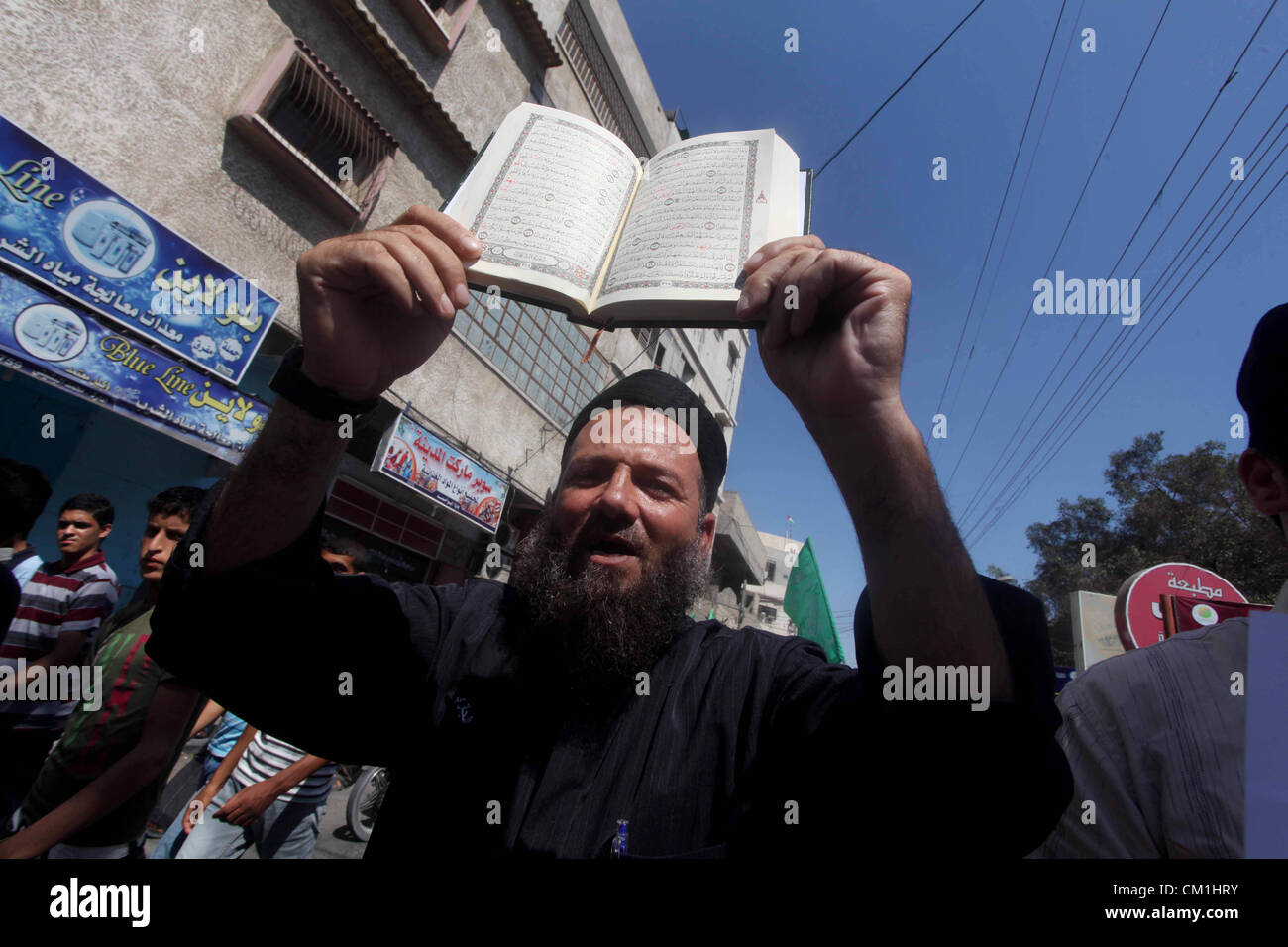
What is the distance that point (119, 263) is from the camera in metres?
4.70

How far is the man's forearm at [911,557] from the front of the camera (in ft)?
2.79

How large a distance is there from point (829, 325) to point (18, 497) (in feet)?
14.1

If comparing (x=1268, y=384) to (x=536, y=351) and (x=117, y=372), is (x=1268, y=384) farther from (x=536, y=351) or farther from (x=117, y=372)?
(x=536, y=351)

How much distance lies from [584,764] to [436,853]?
0.33 metres

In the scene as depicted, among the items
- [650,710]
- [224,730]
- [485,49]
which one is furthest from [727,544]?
[650,710]

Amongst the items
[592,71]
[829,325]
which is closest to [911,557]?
[829,325]

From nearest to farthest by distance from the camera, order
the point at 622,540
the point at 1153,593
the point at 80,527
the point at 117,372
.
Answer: the point at 622,540 < the point at 80,527 < the point at 117,372 < the point at 1153,593

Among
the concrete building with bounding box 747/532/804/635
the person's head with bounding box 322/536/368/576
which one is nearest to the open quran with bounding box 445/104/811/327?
the person's head with bounding box 322/536/368/576

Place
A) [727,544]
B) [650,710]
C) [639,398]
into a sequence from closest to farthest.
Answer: [650,710] → [639,398] → [727,544]

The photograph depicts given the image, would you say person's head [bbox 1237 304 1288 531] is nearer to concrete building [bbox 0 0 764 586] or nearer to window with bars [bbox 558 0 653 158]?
concrete building [bbox 0 0 764 586]

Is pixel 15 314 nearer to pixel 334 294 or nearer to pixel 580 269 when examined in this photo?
pixel 334 294

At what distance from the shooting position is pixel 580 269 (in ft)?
4.46

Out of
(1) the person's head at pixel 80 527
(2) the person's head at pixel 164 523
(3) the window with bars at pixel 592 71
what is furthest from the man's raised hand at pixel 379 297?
(3) the window with bars at pixel 592 71

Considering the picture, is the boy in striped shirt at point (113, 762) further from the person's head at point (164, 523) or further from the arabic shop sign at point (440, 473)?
the arabic shop sign at point (440, 473)
